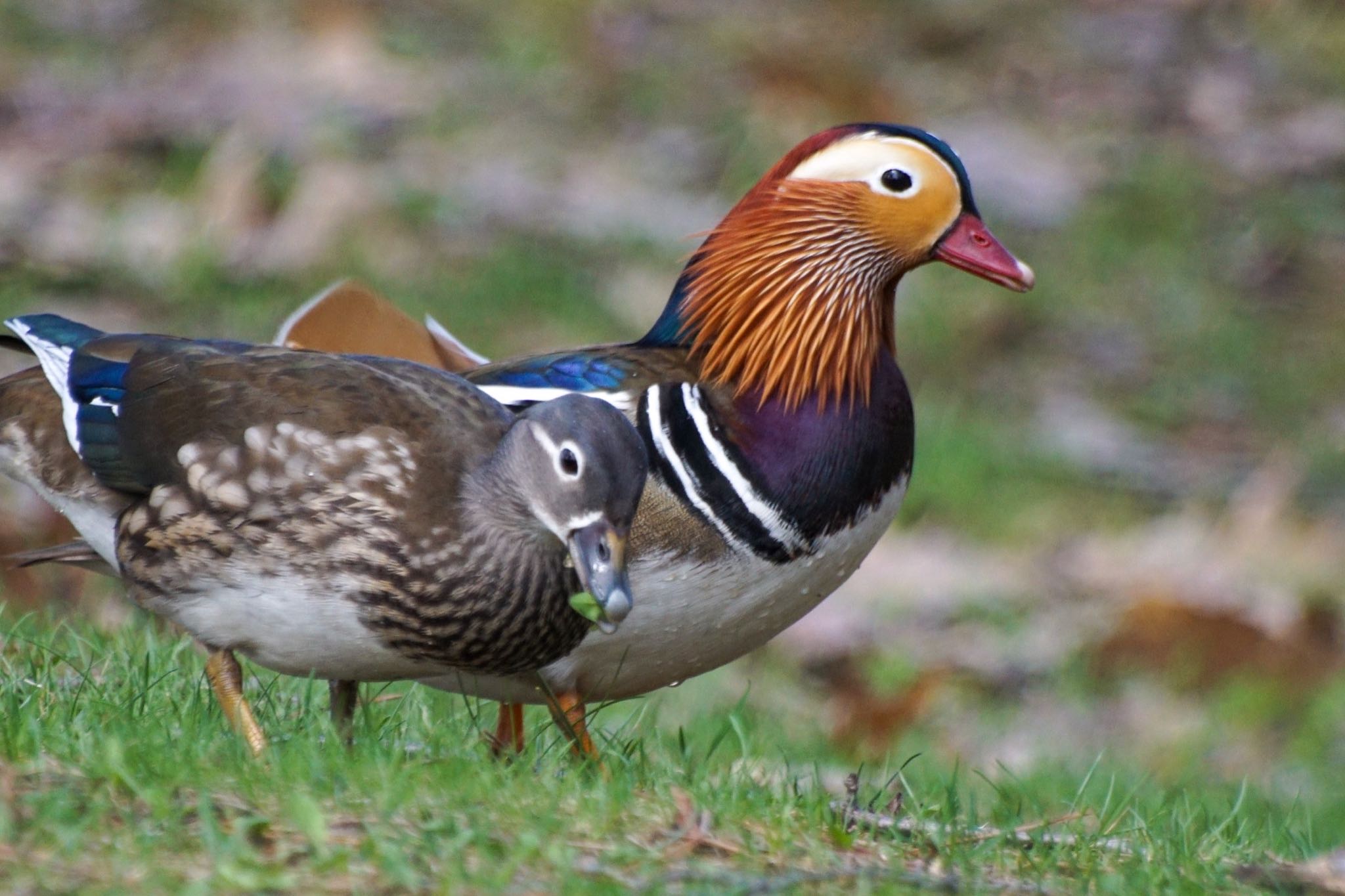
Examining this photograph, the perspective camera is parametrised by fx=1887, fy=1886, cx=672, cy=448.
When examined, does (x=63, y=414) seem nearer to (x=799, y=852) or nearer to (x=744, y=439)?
(x=744, y=439)

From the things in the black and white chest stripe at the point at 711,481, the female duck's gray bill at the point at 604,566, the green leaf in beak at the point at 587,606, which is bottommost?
the green leaf in beak at the point at 587,606

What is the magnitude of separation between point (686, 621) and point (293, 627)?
2.59 feet

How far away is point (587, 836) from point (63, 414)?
5.09 ft

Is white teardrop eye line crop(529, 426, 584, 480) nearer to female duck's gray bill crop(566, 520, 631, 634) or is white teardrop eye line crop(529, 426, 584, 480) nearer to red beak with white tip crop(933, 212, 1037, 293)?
female duck's gray bill crop(566, 520, 631, 634)

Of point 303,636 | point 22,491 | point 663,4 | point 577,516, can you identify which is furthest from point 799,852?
point 663,4

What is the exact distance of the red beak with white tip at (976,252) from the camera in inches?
160

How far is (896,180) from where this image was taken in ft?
13.3

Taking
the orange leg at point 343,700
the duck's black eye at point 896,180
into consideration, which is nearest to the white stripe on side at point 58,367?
the orange leg at point 343,700

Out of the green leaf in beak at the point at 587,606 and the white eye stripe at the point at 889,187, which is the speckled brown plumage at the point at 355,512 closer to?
the green leaf in beak at the point at 587,606

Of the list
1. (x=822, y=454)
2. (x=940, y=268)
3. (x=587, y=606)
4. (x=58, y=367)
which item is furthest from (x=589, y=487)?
(x=940, y=268)

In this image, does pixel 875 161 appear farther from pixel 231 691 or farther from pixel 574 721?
pixel 231 691

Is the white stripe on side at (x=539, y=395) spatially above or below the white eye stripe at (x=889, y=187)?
below

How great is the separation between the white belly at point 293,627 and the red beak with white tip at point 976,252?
4.80ft

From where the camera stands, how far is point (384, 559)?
132 inches
